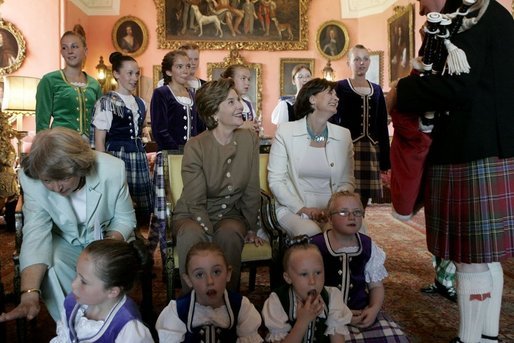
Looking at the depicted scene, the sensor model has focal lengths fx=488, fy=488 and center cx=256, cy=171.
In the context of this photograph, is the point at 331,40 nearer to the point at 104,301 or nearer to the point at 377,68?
the point at 377,68

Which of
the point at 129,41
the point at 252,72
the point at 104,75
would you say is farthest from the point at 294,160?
the point at 129,41

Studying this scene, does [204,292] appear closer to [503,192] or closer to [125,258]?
[125,258]

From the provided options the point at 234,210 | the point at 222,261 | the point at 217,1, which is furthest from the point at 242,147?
the point at 217,1

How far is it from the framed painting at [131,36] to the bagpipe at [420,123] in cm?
1117

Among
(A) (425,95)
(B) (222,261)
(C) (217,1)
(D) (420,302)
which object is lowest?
(D) (420,302)

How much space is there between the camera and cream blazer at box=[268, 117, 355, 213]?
3135 mm

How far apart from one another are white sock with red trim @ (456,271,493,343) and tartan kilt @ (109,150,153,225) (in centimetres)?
250

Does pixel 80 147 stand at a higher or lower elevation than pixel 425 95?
lower

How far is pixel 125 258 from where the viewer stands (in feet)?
6.32

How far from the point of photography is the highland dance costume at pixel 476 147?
2.03 metres

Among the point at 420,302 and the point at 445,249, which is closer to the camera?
the point at 445,249

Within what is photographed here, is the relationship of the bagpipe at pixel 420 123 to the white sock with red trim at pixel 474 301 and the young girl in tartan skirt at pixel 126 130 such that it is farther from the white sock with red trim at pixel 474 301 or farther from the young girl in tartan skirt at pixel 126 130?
the young girl in tartan skirt at pixel 126 130

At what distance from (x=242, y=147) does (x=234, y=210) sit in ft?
1.30

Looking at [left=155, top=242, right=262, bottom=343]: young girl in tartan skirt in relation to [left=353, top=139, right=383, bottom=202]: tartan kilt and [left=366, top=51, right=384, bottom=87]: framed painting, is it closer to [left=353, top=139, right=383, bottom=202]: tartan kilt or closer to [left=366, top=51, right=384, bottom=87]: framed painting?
[left=353, top=139, right=383, bottom=202]: tartan kilt
